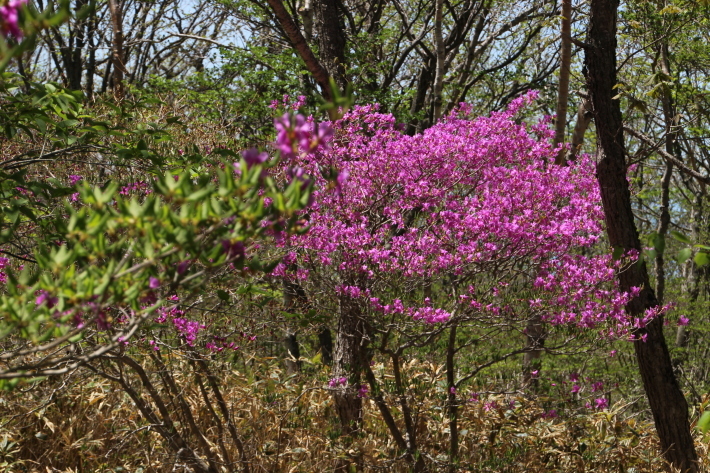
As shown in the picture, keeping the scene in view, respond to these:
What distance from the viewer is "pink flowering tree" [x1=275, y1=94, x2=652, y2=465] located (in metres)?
4.85

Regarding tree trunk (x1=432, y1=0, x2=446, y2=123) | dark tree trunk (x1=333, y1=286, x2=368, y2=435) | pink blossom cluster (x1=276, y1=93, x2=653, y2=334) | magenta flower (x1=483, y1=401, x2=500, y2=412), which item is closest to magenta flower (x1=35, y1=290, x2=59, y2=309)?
pink blossom cluster (x1=276, y1=93, x2=653, y2=334)

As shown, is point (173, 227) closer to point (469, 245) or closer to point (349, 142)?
point (469, 245)

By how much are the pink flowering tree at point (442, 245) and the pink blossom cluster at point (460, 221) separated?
0.5 inches

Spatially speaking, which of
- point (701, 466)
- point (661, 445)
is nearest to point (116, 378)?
point (661, 445)

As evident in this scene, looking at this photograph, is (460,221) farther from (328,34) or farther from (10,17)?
(328,34)

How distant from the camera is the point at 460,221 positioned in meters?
5.15

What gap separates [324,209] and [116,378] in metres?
2.00

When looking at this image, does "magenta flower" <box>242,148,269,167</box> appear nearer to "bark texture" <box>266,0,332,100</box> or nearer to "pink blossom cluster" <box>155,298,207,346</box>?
"pink blossom cluster" <box>155,298,207,346</box>

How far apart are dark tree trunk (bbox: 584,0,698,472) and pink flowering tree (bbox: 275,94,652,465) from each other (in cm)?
24

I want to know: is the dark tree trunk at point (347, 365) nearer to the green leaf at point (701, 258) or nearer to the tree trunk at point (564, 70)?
the tree trunk at point (564, 70)

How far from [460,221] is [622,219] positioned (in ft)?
5.14

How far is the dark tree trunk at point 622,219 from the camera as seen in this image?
5648 mm

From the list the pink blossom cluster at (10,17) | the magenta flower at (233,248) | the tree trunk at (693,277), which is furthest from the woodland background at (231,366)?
the tree trunk at (693,277)

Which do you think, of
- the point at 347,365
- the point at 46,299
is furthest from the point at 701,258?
the point at 347,365
